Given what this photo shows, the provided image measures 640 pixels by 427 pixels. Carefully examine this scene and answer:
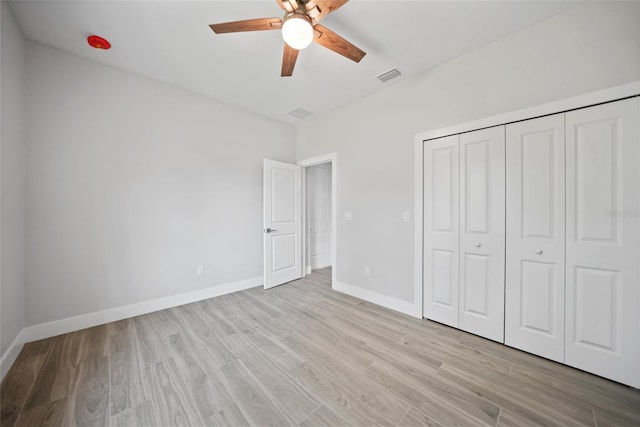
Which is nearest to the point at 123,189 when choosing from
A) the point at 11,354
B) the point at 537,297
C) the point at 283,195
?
the point at 11,354

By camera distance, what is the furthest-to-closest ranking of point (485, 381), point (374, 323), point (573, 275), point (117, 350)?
point (374, 323) → point (117, 350) → point (573, 275) → point (485, 381)

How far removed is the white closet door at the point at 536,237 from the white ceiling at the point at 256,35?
98cm

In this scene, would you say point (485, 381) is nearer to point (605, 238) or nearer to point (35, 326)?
point (605, 238)

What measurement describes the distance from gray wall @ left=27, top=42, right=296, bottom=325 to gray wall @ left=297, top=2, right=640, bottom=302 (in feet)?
5.34

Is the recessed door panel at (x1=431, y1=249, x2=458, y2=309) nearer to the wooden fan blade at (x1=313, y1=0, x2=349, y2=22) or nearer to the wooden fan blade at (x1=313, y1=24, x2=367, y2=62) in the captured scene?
the wooden fan blade at (x1=313, y1=24, x2=367, y2=62)

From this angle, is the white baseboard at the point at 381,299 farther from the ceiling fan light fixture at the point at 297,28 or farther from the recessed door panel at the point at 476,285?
the ceiling fan light fixture at the point at 297,28

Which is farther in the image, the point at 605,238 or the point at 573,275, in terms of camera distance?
the point at 573,275

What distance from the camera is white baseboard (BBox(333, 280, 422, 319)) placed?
8.69ft

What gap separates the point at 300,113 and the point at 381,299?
3.13m

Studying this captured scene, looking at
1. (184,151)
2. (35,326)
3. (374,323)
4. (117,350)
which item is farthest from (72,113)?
(374,323)

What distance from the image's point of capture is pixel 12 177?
1857mm

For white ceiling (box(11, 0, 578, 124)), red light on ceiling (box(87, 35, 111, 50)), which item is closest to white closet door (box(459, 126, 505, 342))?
white ceiling (box(11, 0, 578, 124))

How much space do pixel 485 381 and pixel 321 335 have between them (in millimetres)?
1348

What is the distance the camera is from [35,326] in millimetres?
2111
